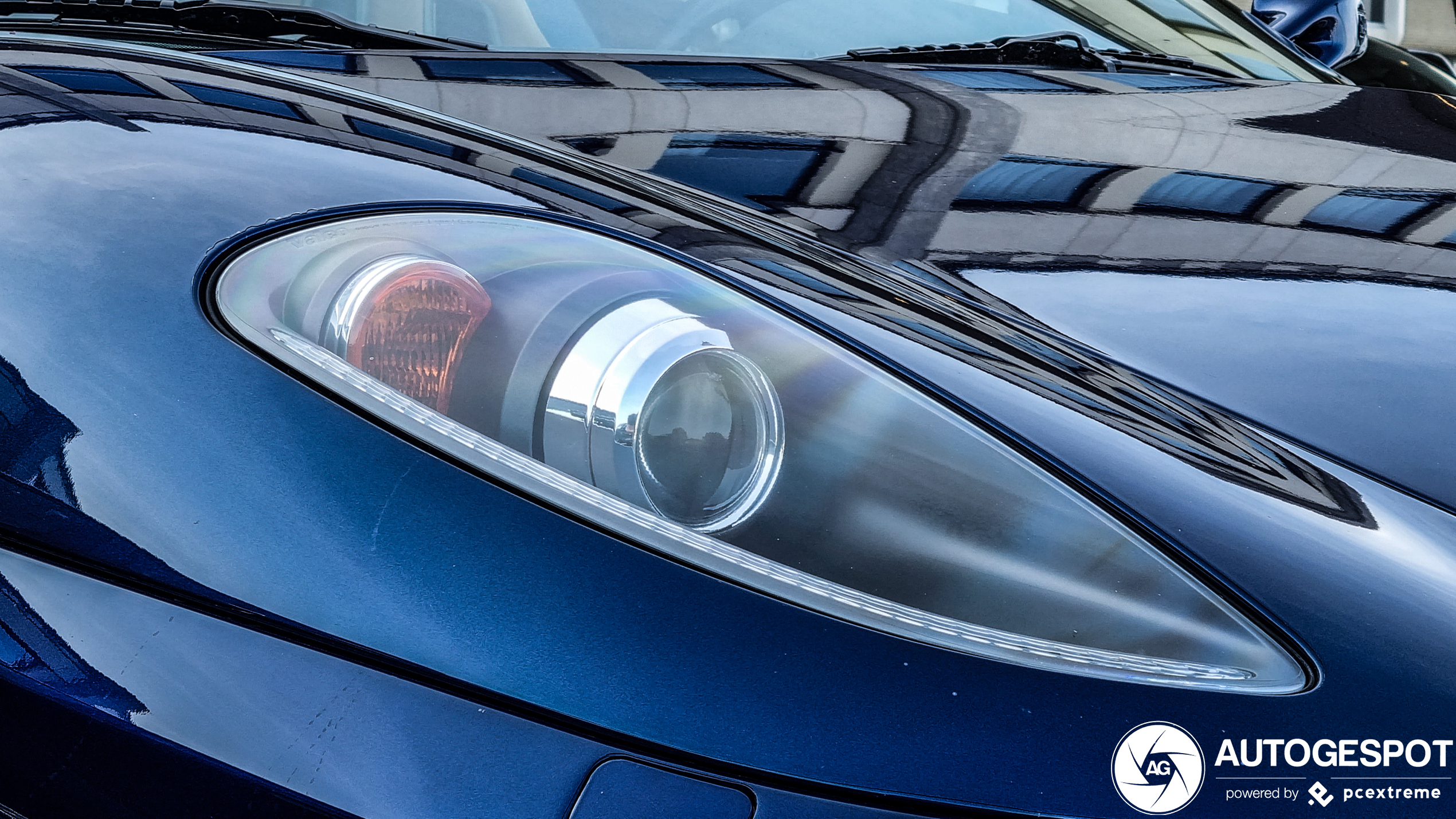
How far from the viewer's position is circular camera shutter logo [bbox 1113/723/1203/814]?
26.8 inches

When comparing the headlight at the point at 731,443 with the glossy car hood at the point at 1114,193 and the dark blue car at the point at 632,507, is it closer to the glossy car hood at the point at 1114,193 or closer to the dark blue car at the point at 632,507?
the dark blue car at the point at 632,507

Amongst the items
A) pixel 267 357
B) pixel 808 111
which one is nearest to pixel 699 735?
pixel 267 357

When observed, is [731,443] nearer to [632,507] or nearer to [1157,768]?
[632,507]

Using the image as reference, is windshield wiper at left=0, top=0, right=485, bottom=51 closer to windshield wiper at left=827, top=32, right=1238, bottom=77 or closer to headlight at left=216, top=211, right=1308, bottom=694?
windshield wiper at left=827, top=32, right=1238, bottom=77

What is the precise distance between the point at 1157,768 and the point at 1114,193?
33.3 inches

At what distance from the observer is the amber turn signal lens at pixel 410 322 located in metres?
0.80

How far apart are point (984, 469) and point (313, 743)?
46 cm

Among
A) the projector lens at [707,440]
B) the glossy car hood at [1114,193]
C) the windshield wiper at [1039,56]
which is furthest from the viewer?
the windshield wiper at [1039,56]

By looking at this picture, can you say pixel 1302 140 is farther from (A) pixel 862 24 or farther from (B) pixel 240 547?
(B) pixel 240 547

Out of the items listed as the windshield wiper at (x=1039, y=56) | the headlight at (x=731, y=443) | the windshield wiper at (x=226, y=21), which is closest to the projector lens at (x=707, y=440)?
the headlight at (x=731, y=443)

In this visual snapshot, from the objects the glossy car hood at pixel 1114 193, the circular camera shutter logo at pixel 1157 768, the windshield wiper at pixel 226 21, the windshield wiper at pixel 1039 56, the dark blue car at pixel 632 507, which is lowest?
the circular camera shutter logo at pixel 1157 768

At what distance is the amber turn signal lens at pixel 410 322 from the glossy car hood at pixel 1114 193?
1.31ft

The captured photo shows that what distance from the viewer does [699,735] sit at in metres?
0.68

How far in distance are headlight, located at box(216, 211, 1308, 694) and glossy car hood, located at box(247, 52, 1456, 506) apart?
0.27 m
